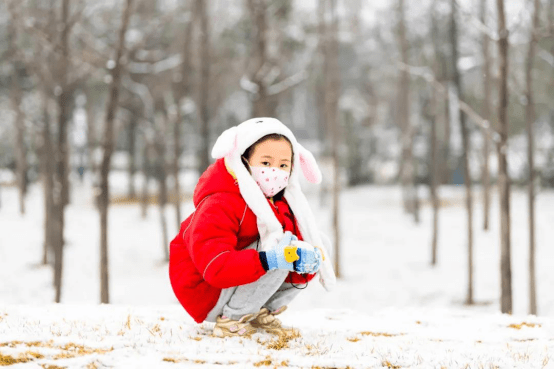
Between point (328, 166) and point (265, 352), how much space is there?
2159 cm

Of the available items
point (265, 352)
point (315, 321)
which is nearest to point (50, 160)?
point (315, 321)

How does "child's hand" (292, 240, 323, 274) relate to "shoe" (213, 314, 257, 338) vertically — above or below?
above

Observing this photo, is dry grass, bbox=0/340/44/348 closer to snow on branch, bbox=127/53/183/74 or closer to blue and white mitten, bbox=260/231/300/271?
blue and white mitten, bbox=260/231/300/271

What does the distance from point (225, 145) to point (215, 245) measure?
562 millimetres

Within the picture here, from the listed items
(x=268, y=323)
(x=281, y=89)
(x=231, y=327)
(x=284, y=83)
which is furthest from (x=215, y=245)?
(x=284, y=83)

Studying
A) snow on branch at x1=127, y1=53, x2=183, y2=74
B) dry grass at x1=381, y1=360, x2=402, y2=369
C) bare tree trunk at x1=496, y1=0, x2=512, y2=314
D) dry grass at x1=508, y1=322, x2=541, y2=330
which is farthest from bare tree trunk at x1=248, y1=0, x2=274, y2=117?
dry grass at x1=381, y1=360, x2=402, y2=369

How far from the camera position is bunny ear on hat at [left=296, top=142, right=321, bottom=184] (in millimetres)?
3596

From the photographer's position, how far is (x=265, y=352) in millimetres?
2887

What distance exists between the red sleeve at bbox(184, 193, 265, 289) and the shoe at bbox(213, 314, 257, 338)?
1.12 feet

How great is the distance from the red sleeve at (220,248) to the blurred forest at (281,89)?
5024 millimetres

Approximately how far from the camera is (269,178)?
10.7 ft

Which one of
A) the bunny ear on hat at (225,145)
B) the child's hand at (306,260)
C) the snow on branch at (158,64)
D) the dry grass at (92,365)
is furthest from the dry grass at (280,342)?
the snow on branch at (158,64)

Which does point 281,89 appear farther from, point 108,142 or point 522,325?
point 522,325

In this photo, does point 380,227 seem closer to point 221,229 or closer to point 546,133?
point 546,133
